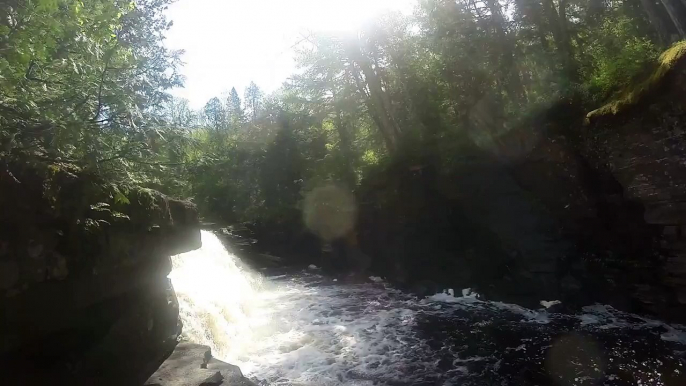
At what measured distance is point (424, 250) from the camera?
59.1ft

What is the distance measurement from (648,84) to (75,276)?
12.7 meters

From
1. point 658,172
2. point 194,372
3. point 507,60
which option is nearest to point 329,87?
point 507,60

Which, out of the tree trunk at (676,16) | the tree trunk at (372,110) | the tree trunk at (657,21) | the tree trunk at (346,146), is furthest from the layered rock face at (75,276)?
the tree trunk at (346,146)

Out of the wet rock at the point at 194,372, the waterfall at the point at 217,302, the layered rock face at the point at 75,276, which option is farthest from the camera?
the waterfall at the point at 217,302

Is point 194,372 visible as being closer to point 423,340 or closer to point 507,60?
point 423,340

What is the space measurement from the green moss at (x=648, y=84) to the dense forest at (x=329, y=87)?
0.70 m

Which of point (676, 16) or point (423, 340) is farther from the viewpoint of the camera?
point (423, 340)

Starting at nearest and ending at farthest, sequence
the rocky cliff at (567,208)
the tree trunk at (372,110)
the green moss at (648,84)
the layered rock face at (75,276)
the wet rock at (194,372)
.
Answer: the layered rock face at (75,276), the wet rock at (194,372), the green moss at (648,84), the rocky cliff at (567,208), the tree trunk at (372,110)

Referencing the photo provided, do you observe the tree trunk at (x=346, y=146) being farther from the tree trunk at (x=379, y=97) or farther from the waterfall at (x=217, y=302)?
the waterfall at (x=217, y=302)

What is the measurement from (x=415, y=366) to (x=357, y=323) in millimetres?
Answer: 3660

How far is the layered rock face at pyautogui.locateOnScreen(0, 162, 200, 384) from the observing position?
5.81 m

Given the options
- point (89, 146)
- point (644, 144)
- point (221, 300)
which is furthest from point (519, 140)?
point (89, 146)

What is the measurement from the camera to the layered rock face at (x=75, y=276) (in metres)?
5.81

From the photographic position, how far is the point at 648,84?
1006cm
